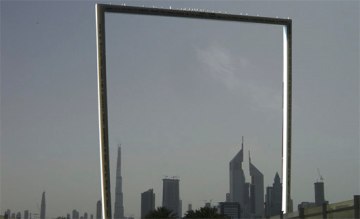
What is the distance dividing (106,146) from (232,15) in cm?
1726

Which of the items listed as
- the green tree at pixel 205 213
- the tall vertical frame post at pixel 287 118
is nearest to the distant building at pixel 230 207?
the green tree at pixel 205 213

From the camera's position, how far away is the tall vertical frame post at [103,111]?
191 ft

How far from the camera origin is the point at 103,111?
58250 millimetres

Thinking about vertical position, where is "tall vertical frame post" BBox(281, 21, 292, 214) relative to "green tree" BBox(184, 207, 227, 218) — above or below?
above

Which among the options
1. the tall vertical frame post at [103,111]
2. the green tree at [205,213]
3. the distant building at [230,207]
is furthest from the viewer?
the distant building at [230,207]

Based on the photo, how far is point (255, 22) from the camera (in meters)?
60.6

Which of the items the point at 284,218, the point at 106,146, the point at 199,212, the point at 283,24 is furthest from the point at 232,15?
the point at 284,218

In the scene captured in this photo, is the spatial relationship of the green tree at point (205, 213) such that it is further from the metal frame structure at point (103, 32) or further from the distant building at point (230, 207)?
the distant building at point (230, 207)

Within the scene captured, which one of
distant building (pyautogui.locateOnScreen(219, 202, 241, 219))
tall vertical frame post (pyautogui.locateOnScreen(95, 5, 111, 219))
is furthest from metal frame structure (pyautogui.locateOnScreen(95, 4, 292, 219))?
distant building (pyautogui.locateOnScreen(219, 202, 241, 219))

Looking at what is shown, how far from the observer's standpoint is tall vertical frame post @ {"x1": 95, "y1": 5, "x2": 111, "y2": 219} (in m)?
58.1

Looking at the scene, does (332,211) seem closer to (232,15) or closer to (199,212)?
(232,15)

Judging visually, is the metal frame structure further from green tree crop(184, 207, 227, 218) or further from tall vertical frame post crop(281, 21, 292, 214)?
green tree crop(184, 207, 227, 218)

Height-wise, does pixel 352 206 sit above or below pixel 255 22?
below

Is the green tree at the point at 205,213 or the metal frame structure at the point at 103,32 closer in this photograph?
the metal frame structure at the point at 103,32
